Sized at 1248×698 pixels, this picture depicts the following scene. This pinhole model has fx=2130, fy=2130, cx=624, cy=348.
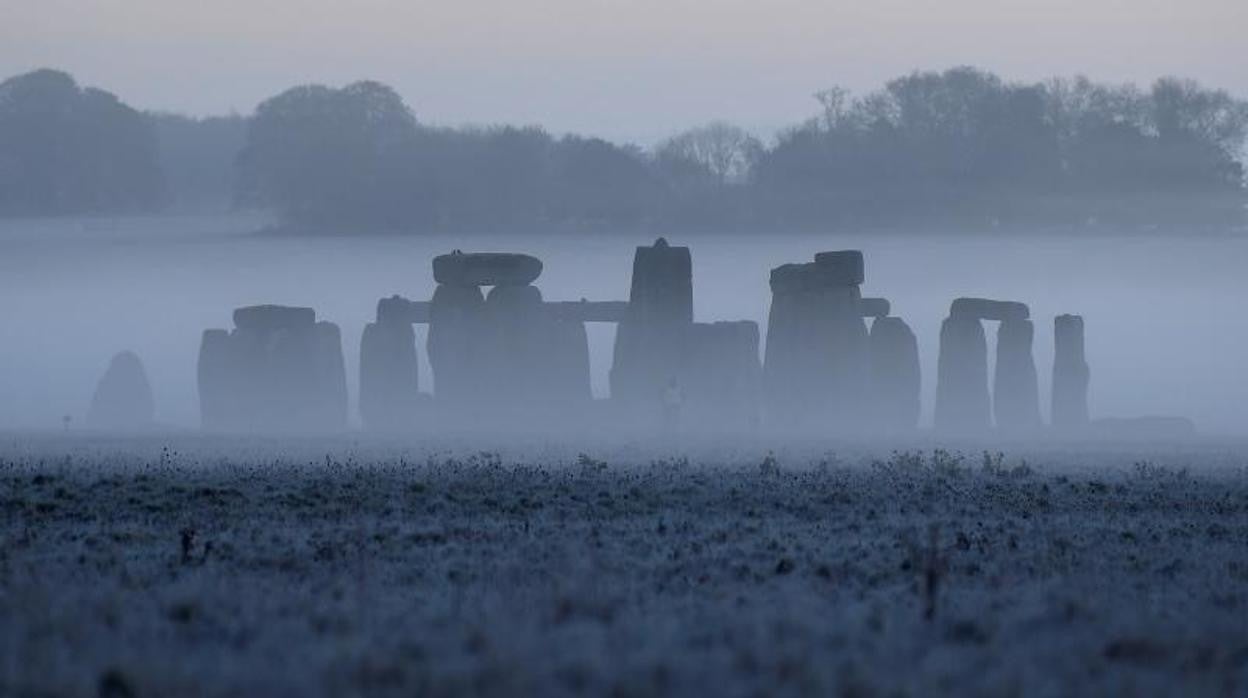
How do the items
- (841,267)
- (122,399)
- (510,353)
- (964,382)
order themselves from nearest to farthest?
(841,267)
(510,353)
(964,382)
(122,399)

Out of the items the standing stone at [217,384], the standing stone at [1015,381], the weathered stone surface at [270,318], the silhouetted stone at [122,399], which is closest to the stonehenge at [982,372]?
the standing stone at [1015,381]

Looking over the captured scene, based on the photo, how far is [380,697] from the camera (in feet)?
32.4

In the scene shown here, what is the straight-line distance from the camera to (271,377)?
2324 inches

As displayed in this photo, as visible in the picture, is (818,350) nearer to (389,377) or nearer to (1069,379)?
(1069,379)

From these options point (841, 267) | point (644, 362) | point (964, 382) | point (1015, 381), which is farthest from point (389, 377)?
point (1015, 381)

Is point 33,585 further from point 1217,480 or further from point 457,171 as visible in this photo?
point 457,171

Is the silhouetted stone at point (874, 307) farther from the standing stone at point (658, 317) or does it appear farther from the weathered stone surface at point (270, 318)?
the weathered stone surface at point (270, 318)

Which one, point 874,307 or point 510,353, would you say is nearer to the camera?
point 510,353

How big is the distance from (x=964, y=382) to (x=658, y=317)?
9.46 m

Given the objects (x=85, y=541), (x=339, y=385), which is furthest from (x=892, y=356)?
(x=85, y=541)

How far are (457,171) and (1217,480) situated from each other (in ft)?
312

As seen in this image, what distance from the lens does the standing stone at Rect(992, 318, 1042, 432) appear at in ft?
194

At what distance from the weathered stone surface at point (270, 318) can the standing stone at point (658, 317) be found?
1072 centimetres

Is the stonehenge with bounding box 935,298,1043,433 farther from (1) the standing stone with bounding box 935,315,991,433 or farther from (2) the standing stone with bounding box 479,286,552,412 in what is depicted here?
(2) the standing stone with bounding box 479,286,552,412
